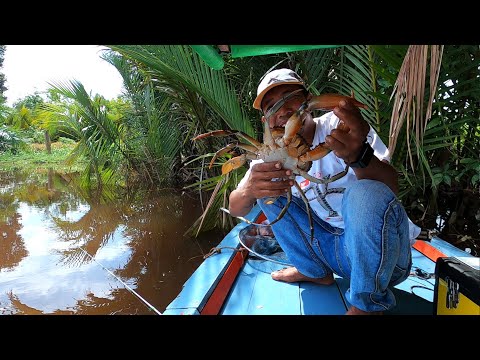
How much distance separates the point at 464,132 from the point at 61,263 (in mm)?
4765

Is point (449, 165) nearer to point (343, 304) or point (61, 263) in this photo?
point (343, 304)

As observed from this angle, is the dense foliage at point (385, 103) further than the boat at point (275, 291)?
Yes

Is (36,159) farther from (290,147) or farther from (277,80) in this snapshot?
(290,147)

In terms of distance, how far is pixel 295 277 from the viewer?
83.2 inches

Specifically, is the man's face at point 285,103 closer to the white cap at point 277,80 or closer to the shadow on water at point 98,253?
the white cap at point 277,80

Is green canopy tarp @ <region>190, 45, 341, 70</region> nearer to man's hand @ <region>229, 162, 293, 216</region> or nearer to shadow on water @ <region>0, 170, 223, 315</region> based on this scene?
man's hand @ <region>229, 162, 293, 216</region>

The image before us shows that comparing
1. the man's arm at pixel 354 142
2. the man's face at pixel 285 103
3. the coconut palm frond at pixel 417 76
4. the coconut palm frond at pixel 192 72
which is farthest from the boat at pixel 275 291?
the coconut palm frond at pixel 192 72

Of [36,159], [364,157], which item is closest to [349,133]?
[364,157]

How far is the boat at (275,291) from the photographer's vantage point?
174cm

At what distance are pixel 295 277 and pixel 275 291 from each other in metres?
0.14

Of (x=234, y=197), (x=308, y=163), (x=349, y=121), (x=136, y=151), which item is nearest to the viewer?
(x=349, y=121)

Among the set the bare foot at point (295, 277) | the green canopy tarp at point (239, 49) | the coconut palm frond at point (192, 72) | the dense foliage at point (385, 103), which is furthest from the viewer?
the coconut palm frond at point (192, 72)
